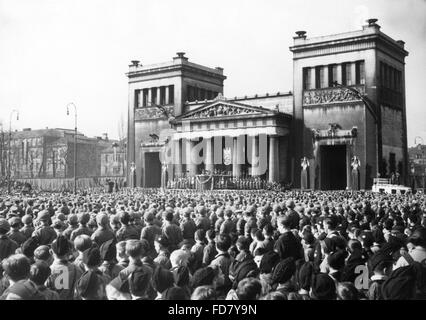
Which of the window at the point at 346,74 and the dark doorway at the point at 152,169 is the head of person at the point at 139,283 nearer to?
the window at the point at 346,74

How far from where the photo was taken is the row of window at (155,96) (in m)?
63.4

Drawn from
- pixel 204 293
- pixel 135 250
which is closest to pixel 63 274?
pixel 135 250

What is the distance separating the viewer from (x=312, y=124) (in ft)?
168

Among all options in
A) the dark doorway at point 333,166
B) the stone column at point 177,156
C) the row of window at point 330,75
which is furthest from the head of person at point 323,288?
the stone column at point 177,156

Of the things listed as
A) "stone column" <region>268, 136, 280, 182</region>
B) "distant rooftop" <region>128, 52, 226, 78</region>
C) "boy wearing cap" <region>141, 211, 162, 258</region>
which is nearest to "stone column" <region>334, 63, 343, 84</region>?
"stone column" <region>268, 136, 280, 182</region>

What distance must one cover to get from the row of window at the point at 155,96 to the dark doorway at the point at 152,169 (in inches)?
269

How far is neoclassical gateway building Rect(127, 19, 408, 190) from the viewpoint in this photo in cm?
4781

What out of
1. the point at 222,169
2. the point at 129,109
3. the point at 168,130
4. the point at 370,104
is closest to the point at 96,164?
the point at 129,109

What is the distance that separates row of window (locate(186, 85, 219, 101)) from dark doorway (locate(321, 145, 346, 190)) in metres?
20.1

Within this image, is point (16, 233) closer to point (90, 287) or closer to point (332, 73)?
point (90, 287)
